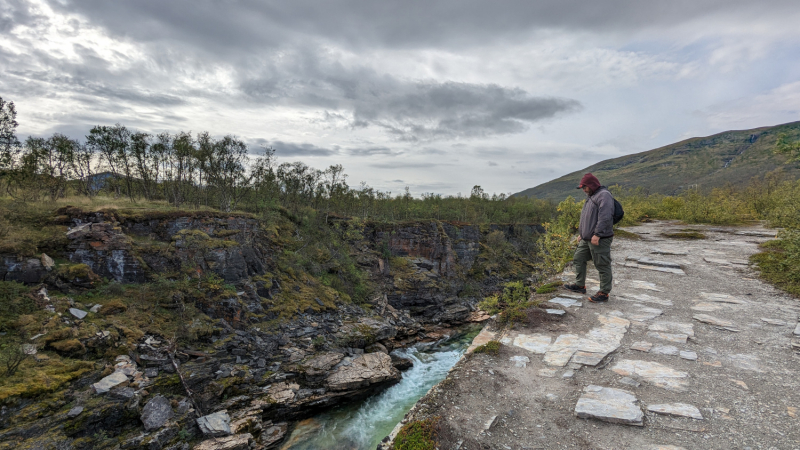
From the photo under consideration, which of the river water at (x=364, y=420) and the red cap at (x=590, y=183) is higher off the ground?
the red cap at (x=590, y=183)

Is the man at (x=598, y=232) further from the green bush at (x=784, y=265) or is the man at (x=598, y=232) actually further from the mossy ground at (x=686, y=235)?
the mossy ground at (x=686, y=235)

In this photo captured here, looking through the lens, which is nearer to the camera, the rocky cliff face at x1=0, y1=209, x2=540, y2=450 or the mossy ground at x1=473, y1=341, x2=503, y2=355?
the mossy ground at x1=473, y1=341, x2=503, y2=355

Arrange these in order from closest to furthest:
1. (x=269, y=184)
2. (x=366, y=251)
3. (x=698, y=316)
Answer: (x=698, y=316), (x=269, y=184), (x=366, y=251)

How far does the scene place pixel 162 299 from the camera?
16297 millimetres

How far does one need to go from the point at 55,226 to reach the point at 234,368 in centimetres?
1197

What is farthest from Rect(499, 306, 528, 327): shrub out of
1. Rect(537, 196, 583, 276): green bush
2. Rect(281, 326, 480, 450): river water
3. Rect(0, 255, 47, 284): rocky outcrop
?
Rect(0, 255, 47, 284): rocky outcrop

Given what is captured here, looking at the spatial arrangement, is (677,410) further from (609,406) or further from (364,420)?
(364,420)

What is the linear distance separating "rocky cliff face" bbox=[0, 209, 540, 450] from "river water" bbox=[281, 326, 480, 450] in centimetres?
63

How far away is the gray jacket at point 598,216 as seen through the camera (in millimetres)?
5395

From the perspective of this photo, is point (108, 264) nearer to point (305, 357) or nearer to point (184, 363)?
point (184, 363)

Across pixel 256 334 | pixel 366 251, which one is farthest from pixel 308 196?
pixel 256 334

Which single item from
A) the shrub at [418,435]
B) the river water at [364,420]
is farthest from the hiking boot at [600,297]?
the river water at [364,420]

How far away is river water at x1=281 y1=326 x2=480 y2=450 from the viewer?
1350 cm

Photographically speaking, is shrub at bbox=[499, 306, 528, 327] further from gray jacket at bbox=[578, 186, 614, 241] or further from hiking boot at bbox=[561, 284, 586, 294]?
gray jacket at bbox=[578, 186, 614, 241]
